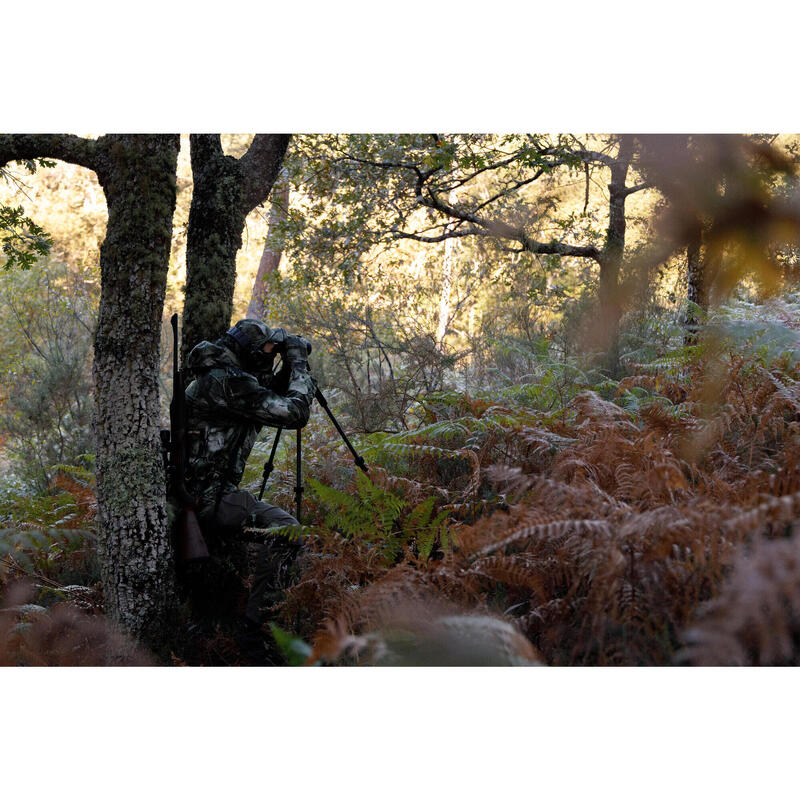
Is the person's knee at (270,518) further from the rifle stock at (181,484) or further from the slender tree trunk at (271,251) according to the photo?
the slender tree trunk at (271,251)

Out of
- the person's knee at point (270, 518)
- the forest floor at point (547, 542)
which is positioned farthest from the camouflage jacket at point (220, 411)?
the forest floor at point (547, 542)

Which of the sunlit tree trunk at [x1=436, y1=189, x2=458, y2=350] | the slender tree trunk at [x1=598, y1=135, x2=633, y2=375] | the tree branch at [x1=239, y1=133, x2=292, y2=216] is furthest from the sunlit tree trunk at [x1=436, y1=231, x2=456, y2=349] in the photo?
the tree branch at [x1=239, y1=133, x2=292, y2=216]

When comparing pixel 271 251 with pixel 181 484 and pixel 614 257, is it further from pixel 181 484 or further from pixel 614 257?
pixel 614 257

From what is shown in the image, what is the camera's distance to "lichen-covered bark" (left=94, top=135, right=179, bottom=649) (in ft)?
12.9

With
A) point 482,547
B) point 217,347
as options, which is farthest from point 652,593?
point 217,347

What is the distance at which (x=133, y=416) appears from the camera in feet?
13.0

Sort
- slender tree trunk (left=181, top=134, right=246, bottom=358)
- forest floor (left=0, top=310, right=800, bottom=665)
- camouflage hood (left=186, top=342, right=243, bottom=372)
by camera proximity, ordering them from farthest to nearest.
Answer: slender tree trunk (left=181, top=134, right=246, bottom=358)
camouflage hood (left=186, top=342, right=243, bottom=372)
forest floor (left=0, top=310, right=800, bottom=665)

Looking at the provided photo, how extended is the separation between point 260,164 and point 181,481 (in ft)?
8.08

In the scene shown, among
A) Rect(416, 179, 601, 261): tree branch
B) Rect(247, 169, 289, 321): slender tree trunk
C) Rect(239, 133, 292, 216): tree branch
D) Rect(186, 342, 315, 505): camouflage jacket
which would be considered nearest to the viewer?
Rect(186, 342, 315, 505): camouflage jacket

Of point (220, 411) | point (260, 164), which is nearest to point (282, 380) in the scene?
point (220, 411)

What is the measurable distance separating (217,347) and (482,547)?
2.09 meters

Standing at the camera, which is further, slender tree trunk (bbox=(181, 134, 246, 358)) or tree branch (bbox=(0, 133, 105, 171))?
slender tree trunk (bbox=(181, 134, 246, 358))

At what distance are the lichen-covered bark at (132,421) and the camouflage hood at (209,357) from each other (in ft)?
1.13

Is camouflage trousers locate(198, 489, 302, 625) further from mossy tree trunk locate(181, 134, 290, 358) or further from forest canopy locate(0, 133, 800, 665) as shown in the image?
mossy tree trunk locate(181, 134, 290, 358)
